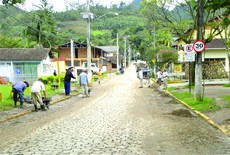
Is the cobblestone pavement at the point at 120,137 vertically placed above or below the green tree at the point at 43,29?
below

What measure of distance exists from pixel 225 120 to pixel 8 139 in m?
7.02

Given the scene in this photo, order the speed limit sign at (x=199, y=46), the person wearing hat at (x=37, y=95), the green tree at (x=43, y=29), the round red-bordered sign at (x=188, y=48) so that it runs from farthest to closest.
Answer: the green tree at (x=43, y=29)
the round red-bordered sign at (x=188, y=48)
the person wearing hat at (x=37, y=95)
the speed limit sign at (x=199, y=46)

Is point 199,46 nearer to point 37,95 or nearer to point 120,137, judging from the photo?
point 37,95

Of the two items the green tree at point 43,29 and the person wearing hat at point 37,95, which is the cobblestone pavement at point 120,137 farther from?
the green tree at point 43,29

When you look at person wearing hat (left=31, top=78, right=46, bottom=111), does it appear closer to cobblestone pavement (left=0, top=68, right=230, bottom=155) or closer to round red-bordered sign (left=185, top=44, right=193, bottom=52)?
cobblestone pavement (left=0, top=68, right=230, bottom=155)

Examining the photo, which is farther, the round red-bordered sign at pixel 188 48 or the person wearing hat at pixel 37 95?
the round red-bordered sign at pixel 188 48

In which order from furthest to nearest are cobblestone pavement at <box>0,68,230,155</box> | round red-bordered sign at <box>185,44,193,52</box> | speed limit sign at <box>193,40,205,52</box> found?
1. round red-bordered sign at <box>185,44,193,52</box>
2. speed limit sign at <box>193,40,205,52</box>
3. cobblestone pavement at <box>0,68,230,155</box>

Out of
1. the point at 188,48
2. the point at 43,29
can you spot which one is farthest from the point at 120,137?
the point at 43,29

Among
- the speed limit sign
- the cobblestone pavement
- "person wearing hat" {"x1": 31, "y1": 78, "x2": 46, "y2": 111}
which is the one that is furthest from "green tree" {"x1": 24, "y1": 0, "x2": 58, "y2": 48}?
the cobblestone pavement

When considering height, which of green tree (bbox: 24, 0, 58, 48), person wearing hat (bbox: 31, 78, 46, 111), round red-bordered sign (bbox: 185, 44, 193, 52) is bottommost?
person wearing hat (bbox: 31, 78, 46, 111)

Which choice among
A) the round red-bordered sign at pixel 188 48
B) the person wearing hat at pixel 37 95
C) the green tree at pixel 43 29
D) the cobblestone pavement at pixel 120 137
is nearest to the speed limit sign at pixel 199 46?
the round red-bordered sign at pixel 188 48

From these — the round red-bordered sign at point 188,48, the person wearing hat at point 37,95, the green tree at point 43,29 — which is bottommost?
the person wearing hat at point 37,95

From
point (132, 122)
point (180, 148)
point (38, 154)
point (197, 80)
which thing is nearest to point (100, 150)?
point (38, 154)

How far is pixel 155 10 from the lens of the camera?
2514 centimetres
